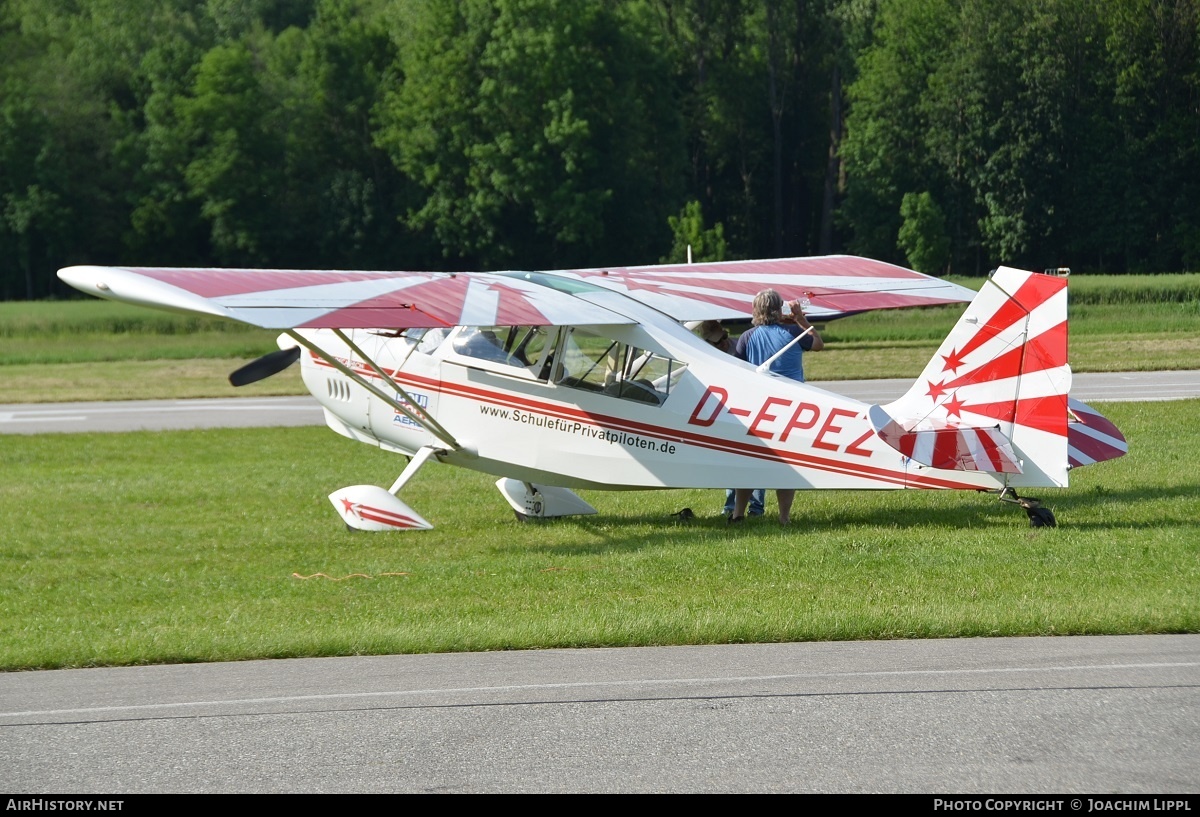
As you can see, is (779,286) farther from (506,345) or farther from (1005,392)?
(1005,392)

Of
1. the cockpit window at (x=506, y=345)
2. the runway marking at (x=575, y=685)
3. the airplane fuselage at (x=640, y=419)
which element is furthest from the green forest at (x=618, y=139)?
the runway marking at (x=575, y=685)

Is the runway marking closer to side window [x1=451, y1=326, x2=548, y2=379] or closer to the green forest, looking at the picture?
side window [x1=451, y1=326, x2=548, y2=379]

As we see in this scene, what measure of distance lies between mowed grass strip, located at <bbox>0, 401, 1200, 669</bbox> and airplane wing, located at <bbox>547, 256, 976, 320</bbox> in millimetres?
1906

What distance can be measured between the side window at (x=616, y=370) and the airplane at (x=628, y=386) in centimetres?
1

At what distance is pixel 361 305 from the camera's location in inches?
416

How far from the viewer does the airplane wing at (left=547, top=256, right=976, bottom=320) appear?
498 inches

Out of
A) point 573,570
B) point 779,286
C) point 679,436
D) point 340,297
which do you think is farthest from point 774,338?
point 340,297

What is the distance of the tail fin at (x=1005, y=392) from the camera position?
9891mm

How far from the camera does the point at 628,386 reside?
1145 centimetres

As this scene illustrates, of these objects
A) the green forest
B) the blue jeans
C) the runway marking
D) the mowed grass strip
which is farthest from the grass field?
the green forest

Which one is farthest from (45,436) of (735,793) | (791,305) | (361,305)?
(735,793)

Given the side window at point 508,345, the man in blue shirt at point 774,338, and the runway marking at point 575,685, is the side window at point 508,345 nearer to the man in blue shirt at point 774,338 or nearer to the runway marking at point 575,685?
the man in blue shirt at point 774,338
